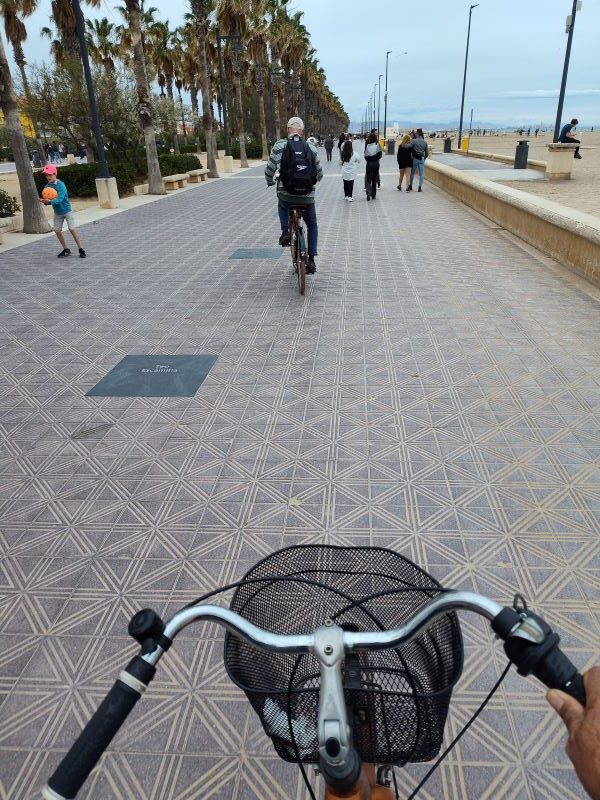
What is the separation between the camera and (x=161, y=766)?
86.8 inches

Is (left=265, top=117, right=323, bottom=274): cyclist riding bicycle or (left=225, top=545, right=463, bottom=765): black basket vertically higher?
(left=265, top=117, right=323, bottom=274): cyclist riding bicycle

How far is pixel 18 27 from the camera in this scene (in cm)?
3447

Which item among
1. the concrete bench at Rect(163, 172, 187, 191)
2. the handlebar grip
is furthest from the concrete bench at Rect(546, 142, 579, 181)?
the handlebar grip

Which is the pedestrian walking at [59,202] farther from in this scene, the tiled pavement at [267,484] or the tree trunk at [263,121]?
the tree trunk at [263,121]

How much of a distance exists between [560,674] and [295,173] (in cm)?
755

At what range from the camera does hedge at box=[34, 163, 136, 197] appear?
23719 millimetres

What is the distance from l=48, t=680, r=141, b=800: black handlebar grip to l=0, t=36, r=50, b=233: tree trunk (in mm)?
14903

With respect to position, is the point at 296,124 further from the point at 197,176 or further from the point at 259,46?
the point at 259,46

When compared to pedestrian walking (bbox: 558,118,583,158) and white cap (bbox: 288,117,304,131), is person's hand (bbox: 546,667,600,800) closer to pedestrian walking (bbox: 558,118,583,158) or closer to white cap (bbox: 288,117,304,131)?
white cap (bbox: 288,117,304,131)

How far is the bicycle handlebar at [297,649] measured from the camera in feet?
3.44

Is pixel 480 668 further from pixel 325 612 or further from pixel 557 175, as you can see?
pixel 557 175

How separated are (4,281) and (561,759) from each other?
9806 mm

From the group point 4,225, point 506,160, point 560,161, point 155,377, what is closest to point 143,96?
point 4,225

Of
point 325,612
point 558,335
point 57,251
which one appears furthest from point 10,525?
point 57,251
